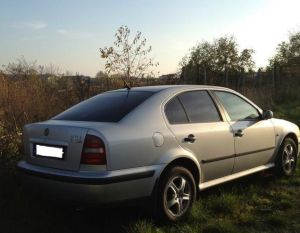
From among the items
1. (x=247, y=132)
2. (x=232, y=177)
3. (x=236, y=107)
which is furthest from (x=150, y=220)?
(x=236, y=107)

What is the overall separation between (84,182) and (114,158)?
37 cm

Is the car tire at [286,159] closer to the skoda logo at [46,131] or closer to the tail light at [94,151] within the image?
the tail light at [94,151]

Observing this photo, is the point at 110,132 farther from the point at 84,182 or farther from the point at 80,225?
the point at 80,225

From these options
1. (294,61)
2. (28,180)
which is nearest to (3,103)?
(28,180)

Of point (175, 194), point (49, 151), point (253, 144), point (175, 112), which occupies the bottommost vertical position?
point (175, 194)

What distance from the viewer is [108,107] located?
5.33 m

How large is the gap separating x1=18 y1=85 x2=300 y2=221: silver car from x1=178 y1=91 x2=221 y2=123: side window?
0.01 metres

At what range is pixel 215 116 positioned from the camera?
6.04 m

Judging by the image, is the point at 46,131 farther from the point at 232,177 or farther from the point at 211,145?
the point at 232,177

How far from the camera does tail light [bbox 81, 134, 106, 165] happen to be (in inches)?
178

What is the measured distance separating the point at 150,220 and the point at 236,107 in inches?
90.6

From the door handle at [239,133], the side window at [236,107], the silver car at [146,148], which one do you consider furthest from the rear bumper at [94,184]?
the side window at [236,107]

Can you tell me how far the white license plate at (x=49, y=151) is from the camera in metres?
4.74

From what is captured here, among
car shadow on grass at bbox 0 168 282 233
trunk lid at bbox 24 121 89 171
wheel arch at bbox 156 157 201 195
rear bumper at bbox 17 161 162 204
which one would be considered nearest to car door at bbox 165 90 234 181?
wheel arch at bbox 156 157 201 195
